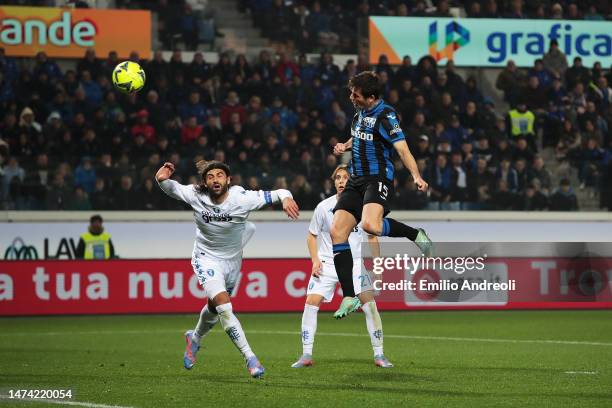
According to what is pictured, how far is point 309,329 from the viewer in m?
11.3

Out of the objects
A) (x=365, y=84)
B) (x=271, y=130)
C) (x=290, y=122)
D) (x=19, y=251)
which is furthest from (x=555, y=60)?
(x=365, y=84)

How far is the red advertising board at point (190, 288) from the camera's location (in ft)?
62.8

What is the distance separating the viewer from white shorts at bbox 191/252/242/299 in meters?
10.1

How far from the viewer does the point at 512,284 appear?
20.8 m

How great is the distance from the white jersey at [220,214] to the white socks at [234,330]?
585 mm

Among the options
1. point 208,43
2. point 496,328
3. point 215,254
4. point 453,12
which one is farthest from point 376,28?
point 215,254

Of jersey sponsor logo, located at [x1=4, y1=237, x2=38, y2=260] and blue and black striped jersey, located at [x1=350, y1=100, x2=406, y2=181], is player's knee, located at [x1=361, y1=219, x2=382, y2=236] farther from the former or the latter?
jersey sponsor logo, located at [x1=4, y1=237, x2=38, y2=260]

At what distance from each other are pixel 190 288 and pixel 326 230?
8.16 meters

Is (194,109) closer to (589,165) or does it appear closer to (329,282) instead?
(589,165)

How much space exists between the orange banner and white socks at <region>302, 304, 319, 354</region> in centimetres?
1321

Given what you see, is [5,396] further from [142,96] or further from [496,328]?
[142,96]

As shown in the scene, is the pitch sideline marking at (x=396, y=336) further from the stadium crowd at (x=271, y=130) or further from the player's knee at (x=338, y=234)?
the stadium crowd at (x=271, y=130)

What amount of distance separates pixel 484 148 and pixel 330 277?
11743mm

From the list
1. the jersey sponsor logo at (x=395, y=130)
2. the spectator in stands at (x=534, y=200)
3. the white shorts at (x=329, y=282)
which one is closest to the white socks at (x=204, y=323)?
the white shorts at (x=329, y=282)
